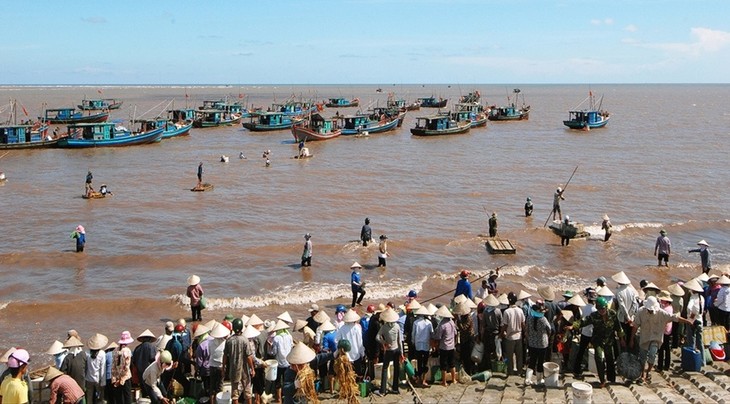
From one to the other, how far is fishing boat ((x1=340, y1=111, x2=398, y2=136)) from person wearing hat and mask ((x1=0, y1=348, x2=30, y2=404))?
46.5 metres

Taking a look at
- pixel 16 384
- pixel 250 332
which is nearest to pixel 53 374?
pixel 16 384

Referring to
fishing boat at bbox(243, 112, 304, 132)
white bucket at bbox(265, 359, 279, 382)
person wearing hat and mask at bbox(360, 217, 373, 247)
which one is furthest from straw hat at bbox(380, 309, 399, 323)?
fishing boat at bbox(243, 112, 304, 132)

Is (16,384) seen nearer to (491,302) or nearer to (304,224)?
(491,302)

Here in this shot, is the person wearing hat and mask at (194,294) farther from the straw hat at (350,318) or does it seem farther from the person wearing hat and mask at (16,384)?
the person wearing hat and mask at (16,384)

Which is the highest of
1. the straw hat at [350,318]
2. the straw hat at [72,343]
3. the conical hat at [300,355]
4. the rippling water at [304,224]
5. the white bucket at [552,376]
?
the straw hat at [350,318]

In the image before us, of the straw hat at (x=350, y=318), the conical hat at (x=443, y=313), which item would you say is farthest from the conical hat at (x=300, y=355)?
the conical hat at (x=443, y=313)

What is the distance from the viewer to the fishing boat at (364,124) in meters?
53.7

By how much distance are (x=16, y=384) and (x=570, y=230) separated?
16.4 meters

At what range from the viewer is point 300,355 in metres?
7.55

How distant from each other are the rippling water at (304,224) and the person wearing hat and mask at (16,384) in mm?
5754

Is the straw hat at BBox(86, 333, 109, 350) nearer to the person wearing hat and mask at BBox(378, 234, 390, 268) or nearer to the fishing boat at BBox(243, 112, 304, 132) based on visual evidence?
the person wearing hat and mask at BBox(378, 234, 390, 268)

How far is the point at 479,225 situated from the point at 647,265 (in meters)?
6.19

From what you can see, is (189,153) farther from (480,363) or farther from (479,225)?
(480,363)

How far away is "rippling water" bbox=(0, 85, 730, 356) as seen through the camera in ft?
50.5
